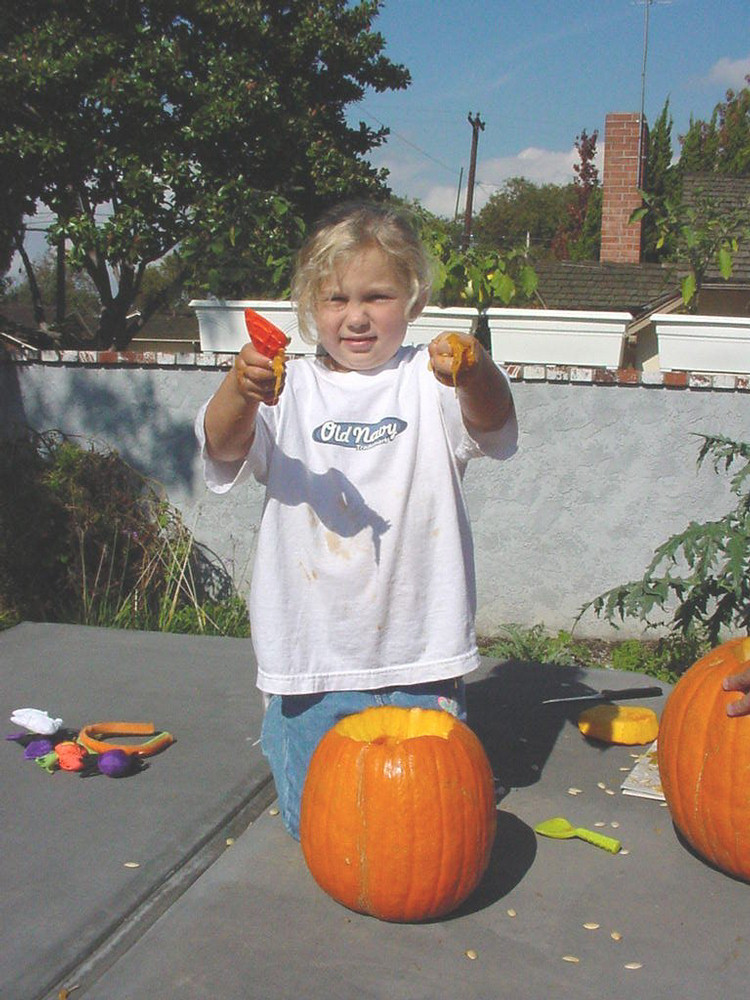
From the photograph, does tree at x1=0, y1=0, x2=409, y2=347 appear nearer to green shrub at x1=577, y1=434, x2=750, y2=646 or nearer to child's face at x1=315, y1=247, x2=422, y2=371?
green shrub at x1=577, y1=434, x2=750, y2=646

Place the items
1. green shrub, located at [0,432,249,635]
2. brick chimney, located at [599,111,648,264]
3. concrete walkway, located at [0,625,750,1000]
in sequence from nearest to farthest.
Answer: concrete walkway, located at [0,625,750,1000], green shrub, located at [0,432,249,635], brick chimney, located at [599,111,648,264]

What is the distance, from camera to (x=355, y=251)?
2.39 metres

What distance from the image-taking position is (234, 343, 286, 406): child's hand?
2.06 m

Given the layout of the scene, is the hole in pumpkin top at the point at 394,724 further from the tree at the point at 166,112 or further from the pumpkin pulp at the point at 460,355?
the tree at the point at 166,112

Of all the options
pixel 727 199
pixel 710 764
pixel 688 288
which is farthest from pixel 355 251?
pixel 727 199

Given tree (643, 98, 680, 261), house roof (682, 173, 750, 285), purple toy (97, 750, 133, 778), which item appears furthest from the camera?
tree (643, 98, 680, 261)

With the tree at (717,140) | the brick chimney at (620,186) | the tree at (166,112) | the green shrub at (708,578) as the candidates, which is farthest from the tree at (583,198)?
the green shrub at (708,578)

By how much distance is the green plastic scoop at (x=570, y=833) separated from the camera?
7.79ft

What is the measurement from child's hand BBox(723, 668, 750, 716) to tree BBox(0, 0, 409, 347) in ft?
20.5

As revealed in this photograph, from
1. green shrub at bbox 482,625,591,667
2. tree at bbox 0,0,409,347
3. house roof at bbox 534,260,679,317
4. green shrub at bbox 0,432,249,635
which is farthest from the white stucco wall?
house roof at bbox 534,260,679,317

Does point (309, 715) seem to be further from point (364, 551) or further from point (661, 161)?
point (661, 161)

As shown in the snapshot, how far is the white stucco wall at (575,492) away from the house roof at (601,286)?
8.09 m

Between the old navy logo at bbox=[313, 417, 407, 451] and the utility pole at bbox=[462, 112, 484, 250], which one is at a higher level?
the utility pole at bbox=[462, 112, 484, 250]

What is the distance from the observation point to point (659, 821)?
2.55 meters
